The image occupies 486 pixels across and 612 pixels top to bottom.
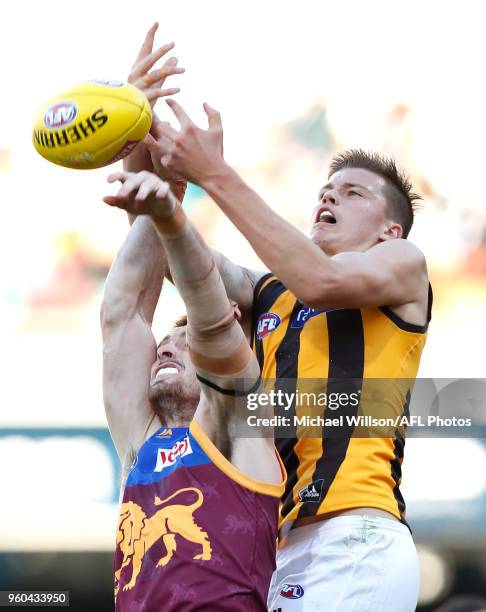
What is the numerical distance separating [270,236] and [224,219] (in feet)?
28.0

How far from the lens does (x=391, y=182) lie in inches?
184

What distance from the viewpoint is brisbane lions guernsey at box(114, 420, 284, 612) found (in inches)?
144

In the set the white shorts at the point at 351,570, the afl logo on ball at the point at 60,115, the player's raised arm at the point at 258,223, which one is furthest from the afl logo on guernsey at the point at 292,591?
the afl logo on ball at the point at 60,115

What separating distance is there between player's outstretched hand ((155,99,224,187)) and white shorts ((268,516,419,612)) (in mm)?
1338

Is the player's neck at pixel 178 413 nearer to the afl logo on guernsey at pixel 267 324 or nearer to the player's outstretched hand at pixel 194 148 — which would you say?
the afl logo on guernsey at pixel 267 324

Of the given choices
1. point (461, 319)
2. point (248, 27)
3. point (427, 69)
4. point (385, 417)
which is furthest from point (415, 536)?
point (248, 27)

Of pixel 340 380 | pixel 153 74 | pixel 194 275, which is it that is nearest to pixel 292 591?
pixel 340 380

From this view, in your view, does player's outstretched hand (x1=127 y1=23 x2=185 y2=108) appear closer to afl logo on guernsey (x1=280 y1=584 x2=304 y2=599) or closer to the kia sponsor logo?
the kia sponsor logo

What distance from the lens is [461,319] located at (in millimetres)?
12141

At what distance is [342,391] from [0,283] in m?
8.92

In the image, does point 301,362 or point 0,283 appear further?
point 0,283

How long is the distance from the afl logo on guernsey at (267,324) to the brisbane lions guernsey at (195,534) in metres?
0.57

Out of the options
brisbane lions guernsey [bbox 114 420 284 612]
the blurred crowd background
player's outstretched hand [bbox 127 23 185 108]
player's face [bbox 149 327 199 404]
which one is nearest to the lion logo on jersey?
brisbane lions guernsey [bbox 114 420 284 612]

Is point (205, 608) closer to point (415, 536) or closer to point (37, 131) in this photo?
point (37, 131)
